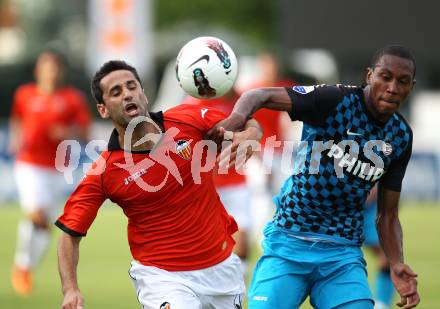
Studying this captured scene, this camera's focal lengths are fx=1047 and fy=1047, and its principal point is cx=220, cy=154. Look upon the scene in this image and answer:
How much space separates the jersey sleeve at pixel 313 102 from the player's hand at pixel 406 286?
1.12m

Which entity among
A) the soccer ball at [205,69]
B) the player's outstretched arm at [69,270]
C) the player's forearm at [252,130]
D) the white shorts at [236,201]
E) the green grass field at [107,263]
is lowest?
the green grass field at [107,263]

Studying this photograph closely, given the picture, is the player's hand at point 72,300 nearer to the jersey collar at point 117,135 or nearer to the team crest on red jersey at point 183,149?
the jersey collar at point 117,135

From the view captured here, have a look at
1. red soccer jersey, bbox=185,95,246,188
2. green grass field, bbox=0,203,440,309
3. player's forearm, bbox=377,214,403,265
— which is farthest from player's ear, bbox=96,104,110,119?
red soccer jersey, bbox=185,95,246,188

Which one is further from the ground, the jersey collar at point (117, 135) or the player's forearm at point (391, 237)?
the jersey collar at point (117, 135)

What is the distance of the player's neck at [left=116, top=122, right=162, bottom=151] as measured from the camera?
649 cm

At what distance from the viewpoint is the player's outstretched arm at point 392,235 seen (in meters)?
6.70

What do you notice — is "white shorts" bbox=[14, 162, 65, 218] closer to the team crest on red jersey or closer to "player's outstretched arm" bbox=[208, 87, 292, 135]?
the team crest on red jersey

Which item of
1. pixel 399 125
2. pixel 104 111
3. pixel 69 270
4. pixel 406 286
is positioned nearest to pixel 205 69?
pixel 104 111

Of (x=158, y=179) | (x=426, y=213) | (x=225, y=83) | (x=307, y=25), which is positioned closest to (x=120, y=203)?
(x=158, y=179)

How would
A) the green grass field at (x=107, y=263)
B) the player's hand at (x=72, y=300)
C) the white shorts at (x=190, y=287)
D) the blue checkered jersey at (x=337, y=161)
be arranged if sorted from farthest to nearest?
1. the green grass field at (x=107, y=263)
2. the blue checkered jersey at (x=337, y=161)
3. the white shorts at (x=190, y=287)
4. the player's hand at (x=72, y=300)

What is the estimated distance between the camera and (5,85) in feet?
85.4

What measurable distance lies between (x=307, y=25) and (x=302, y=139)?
62.5 feet

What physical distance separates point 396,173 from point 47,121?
7.18m

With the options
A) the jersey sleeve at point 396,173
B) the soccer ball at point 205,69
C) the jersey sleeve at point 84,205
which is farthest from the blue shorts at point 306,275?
the jersey sleeve at point 84,205
